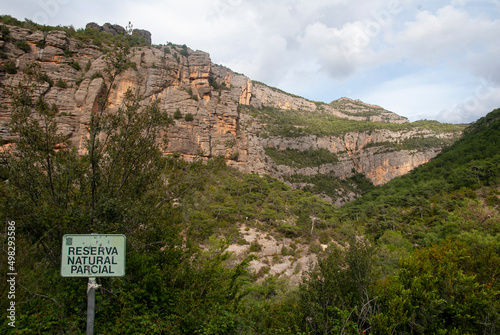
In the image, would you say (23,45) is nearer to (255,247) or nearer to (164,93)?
(164,93)

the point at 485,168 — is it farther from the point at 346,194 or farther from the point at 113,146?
the point at 113,146

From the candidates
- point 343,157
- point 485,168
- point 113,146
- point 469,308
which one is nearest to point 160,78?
point 113,146

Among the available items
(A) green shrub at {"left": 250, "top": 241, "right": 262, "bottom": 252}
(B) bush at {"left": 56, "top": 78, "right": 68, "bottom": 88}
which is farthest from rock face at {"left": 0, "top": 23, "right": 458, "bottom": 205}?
(A) green shrub at {"left": 250, "top": 241, "right": 262, "bottom": 252}

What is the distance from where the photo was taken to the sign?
2660mm

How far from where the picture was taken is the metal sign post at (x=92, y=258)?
2.64 m

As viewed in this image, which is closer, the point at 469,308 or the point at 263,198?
the point at 469,308

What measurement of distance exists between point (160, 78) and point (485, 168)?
56053mm

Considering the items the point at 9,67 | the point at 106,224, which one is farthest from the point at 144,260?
the point at 9,67

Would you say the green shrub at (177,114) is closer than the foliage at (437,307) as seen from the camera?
No

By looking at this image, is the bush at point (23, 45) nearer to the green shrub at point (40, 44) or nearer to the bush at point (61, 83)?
the green shrub at point (40, 44)

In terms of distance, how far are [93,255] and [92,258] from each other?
0.11ft

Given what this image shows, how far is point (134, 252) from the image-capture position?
5.11m

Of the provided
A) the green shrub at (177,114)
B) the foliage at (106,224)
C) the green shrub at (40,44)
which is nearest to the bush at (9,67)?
the green shrub at (40,44)

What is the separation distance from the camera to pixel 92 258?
8.95 feet
